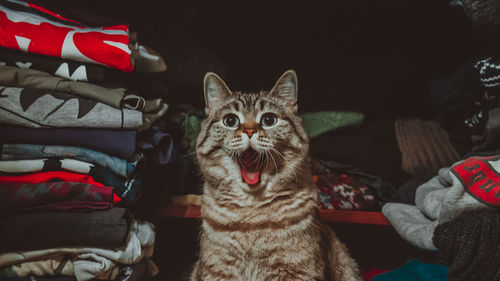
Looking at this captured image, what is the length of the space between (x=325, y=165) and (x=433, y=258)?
463 millimetres

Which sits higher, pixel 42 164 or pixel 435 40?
pixel 435 40

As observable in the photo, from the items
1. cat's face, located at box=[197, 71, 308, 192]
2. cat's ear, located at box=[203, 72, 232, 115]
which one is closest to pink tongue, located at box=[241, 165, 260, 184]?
cat's face, located at box=[197, 71, 308, 192]

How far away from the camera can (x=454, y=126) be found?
929 millimetres

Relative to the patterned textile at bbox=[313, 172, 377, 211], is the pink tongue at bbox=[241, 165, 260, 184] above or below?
above

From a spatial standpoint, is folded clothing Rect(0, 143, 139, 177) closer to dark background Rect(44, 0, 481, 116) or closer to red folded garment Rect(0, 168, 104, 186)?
red folded garment Rect(0, 168, 104, 186)

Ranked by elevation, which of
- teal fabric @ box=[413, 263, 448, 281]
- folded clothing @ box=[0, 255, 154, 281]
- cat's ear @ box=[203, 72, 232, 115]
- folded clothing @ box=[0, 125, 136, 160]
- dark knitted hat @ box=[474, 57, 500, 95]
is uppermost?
dark knitted hat @ box=[474, 57, 500, 95]

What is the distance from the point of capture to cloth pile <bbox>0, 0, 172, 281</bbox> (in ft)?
1.98

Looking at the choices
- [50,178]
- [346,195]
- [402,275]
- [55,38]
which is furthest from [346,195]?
[55,38]

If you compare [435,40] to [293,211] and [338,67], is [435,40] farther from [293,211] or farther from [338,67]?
[293,211]

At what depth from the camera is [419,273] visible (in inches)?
30.5

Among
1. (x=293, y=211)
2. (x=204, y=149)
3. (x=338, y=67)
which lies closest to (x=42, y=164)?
(x=204, y=149)

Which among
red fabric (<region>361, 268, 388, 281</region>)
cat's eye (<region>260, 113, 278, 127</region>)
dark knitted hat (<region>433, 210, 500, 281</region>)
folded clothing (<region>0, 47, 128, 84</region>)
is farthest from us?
red fabric (<region>361, 268, 388, 281</region>)

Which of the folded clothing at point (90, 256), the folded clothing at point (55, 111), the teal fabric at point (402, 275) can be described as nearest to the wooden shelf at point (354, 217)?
the teal fabric at point (402, 275)

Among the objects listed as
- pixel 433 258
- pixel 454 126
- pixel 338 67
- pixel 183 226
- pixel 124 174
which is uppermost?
pixel 338 67
